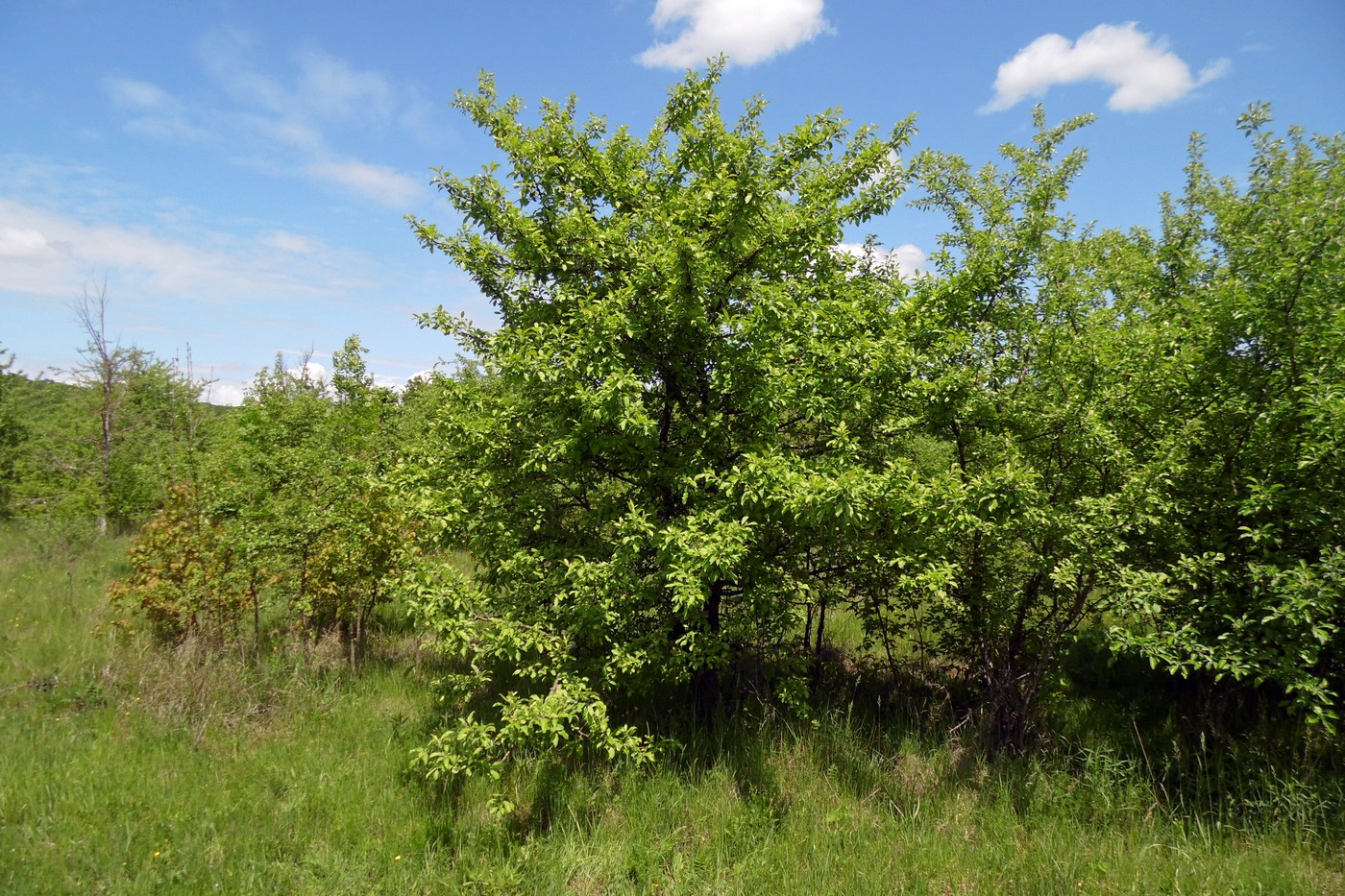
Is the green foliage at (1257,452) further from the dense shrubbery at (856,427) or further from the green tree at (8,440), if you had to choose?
the green tree at (8,440)

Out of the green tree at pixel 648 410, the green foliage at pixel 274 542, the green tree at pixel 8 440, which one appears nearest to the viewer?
the green tree at pixel 648 410

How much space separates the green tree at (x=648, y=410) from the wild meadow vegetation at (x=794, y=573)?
1.8 inches

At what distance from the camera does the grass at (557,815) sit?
155 inches

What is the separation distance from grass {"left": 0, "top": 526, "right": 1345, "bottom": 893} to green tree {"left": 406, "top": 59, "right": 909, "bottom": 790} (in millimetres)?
562

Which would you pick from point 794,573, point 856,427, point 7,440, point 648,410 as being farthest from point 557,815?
A: point 7,440

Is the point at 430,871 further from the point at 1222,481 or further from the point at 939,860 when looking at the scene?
the point at 1222,481

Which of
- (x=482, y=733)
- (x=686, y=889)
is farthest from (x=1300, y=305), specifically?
(x=482, y=733)

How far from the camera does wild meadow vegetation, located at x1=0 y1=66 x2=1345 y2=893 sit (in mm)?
4176

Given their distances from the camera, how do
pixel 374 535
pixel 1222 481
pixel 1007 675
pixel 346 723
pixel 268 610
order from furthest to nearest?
pixel 268 610 < pixel 374 535 < pixel 346 723 < pixel 1007 675 < pixel 1222 481

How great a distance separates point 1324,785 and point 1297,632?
147 centimetres

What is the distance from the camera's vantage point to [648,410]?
557 cm

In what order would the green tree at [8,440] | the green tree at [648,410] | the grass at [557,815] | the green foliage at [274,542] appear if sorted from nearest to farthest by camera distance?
the grass at [557,815], the green tree at [648,410], the green foliage at [274,542], the green tree at [8,440]

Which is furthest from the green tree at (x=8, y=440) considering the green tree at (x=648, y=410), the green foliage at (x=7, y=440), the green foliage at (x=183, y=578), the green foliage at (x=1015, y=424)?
the green foliage at (x=1015, y=424)

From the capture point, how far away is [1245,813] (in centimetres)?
448
